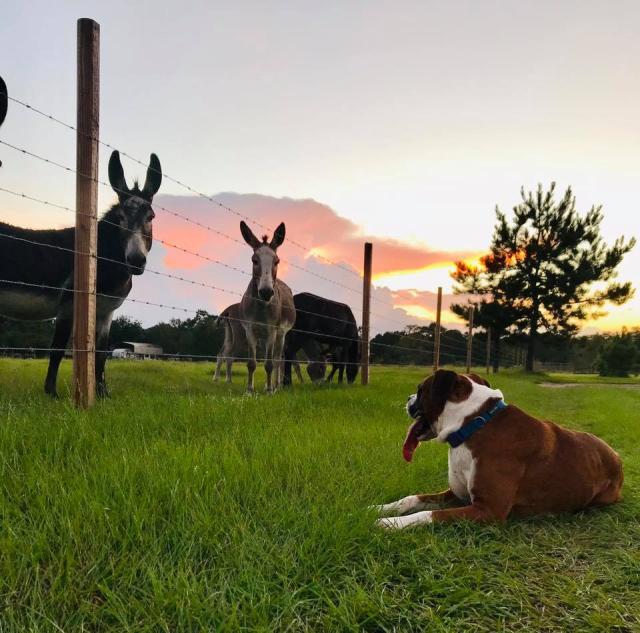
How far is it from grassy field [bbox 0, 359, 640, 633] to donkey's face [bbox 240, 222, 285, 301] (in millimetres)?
4797

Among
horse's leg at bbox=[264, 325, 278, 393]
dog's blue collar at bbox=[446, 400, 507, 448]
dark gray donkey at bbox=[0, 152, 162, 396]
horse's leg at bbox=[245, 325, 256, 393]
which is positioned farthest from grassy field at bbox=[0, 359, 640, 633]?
horse's leg at bbox=[264, 325, 278, 393]

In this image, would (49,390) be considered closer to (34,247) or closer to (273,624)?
(34,247)

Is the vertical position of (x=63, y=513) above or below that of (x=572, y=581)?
above

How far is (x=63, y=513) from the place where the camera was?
93.2 inches

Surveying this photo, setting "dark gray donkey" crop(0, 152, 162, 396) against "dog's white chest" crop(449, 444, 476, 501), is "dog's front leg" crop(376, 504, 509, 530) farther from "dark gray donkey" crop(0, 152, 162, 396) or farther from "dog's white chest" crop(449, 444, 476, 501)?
"dark gray donkey" crop(0, 152, 162, 396)

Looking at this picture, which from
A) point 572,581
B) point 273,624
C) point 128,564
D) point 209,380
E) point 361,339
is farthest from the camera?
point 361,339

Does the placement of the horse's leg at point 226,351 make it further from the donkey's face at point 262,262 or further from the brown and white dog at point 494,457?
the brown and white dog at point 494,457

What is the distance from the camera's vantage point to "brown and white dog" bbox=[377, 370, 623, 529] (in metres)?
3.04

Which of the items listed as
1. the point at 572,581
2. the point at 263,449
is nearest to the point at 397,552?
the point at 572,581

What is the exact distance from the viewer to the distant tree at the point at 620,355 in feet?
123

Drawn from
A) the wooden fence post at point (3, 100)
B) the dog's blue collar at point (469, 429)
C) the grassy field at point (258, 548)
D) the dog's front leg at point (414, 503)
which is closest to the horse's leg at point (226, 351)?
the grassy field at point (258, 548)

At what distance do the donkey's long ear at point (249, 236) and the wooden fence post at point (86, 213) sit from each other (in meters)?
3.51

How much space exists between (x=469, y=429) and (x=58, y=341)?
197 inches

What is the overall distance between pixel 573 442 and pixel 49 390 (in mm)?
5425
